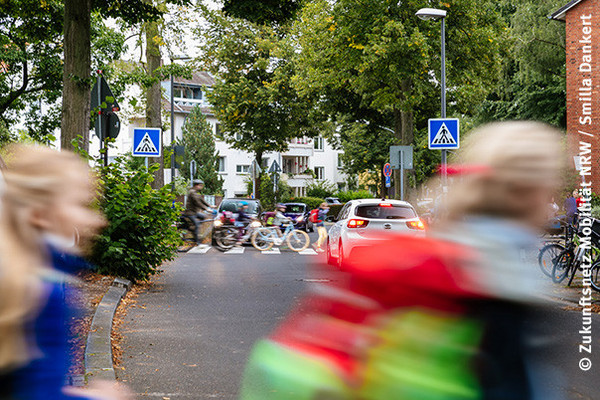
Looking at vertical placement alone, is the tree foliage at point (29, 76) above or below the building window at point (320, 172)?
above

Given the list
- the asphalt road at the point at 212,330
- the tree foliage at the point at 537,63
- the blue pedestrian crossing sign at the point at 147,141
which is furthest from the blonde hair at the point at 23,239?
the tree foliage at the point at 537,63

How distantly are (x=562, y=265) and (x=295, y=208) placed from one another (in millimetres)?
21830

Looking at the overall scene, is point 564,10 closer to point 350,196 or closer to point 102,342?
point 350,196

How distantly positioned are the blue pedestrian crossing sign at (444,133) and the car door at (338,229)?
4.02 metres

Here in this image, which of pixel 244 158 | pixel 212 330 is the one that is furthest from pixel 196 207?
pixel 244 158

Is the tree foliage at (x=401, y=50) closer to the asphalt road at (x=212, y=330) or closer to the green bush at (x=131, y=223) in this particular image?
the asphalt road at (x=212, y=330)

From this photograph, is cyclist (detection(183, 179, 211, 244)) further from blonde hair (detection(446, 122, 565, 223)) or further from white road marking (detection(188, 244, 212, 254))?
blonde hair (detection(446, 122, 565, 223))

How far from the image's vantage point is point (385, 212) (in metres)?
15.4

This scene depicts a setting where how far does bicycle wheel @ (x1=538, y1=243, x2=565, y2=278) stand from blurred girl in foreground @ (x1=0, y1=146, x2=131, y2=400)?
11.7 metres

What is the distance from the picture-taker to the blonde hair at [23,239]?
2.14 m

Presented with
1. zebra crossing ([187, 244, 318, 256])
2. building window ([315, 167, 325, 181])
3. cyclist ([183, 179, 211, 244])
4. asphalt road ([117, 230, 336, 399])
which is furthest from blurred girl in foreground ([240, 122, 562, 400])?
building window ([315, 167, 325, 181])

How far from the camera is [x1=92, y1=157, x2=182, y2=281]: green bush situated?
1158 centimetres

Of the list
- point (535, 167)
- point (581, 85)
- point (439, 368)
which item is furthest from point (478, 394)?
point (581, 85)

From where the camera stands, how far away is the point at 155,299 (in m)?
11.0
